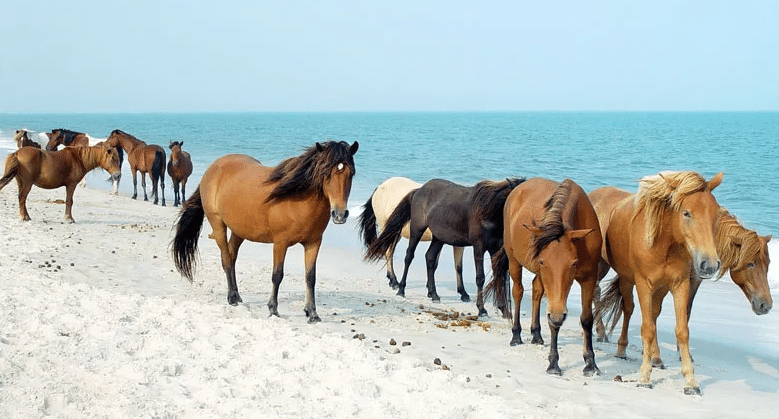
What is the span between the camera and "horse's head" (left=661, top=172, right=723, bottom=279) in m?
5.57

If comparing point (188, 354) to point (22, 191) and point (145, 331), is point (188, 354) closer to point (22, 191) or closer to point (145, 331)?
point (145, 331)

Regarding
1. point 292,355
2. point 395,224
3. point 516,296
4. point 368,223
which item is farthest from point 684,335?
point 368,223

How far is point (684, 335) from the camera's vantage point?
6113mm

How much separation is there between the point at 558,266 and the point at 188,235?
4620 mm

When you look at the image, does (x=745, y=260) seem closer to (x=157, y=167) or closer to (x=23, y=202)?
(x=23, y=202)

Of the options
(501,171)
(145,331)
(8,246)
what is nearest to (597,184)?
(501,171)

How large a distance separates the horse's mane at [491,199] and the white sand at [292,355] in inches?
48.5

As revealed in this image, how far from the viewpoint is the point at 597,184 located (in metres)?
30.5

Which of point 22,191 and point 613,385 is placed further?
point 22,191

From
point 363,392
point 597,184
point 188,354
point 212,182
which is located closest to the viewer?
point 363,392

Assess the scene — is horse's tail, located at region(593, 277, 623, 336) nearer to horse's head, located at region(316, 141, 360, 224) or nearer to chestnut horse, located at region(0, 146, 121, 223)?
horse's head, located at region(316, 141, 360, 224)

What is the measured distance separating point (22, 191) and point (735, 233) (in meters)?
11.5

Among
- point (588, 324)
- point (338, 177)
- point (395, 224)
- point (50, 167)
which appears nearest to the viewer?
point (588, 324)

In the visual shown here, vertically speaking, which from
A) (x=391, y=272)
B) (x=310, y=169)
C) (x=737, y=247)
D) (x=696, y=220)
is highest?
(x=310, y=169)
